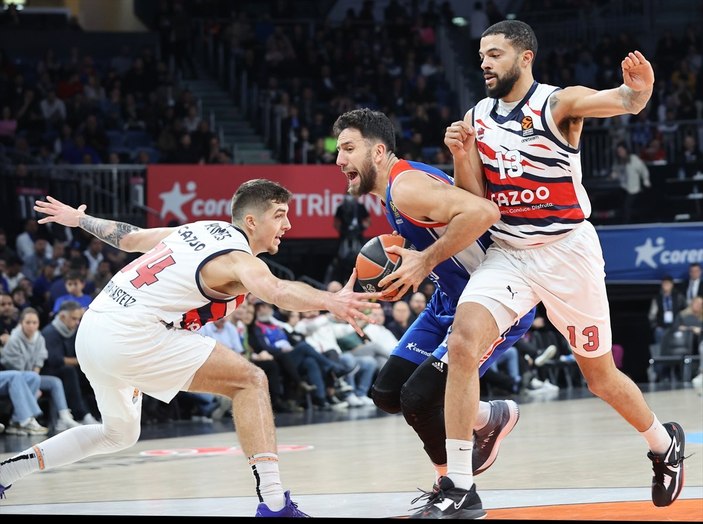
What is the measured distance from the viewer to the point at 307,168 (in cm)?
1659

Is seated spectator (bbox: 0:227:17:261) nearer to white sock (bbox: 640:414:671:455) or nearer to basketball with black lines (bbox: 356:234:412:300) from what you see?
basketball with black lines (bbox: 356:234:412:300)

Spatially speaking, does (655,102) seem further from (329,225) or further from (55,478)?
(55,478)

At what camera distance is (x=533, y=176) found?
5223 mm

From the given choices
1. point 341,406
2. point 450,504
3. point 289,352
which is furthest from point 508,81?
point 341,406

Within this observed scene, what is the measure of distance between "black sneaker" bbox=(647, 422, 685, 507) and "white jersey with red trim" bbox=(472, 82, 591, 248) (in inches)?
46.3

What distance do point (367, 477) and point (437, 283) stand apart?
1764 millimetres

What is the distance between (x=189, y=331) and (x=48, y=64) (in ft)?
52.4

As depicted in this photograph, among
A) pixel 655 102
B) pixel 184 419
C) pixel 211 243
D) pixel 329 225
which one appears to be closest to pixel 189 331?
pixel 211 243

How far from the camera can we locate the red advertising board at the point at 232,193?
1605cm

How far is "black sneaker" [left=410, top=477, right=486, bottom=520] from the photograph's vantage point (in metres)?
4.77

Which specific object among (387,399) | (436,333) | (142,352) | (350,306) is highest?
(350,306)

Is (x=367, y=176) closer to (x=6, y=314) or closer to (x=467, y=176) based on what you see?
(x=467, y=176)

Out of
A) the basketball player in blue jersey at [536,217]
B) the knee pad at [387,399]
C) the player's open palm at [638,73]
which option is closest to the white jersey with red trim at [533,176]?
the basketball player in blue jersey at [536,217]

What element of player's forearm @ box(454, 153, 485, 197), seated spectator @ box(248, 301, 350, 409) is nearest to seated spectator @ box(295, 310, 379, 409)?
seated spectator @ box(248, 301, 350, 409)
